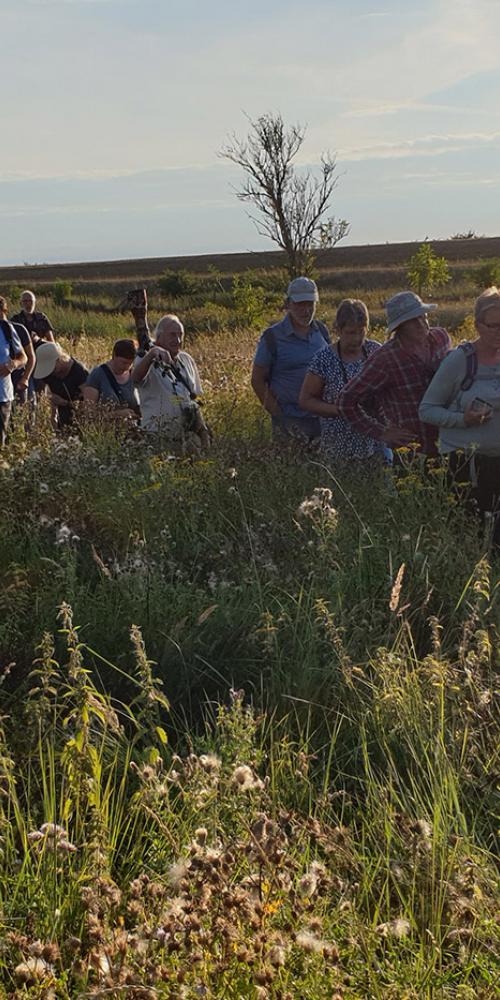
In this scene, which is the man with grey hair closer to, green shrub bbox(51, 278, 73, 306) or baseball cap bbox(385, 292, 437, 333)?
baseball cap bbox(385, 292, 437, 333)

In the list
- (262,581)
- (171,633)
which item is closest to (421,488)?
(262,581)

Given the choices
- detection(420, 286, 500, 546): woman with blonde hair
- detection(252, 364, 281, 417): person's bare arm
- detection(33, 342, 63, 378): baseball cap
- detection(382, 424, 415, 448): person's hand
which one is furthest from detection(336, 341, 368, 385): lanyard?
detection(33, 342, 63, 378): baseball cap

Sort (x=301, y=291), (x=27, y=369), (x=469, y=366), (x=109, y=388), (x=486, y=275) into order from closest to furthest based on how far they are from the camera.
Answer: (x=469, y=366), (x=301, y=291), (x=109, y=388), (x=27, y=369), (x=486, y=275)

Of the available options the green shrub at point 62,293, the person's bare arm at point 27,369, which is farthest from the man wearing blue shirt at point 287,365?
the green shrub at point 62,293

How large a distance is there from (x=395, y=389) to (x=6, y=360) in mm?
4824

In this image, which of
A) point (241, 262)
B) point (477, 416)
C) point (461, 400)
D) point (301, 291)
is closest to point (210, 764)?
point (477, 416)

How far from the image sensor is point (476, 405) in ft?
18.4

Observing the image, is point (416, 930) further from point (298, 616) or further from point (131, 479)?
point (131, 479)

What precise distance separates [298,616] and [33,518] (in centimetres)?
209

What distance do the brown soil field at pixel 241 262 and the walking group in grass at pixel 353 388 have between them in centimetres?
7139

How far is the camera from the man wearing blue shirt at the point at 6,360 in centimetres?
997

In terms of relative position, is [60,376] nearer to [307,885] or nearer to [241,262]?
[307,885]

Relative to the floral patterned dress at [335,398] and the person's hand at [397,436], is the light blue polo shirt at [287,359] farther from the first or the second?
the person's hand at [397,436]

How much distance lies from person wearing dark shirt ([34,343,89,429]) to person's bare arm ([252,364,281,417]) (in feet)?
7.82
